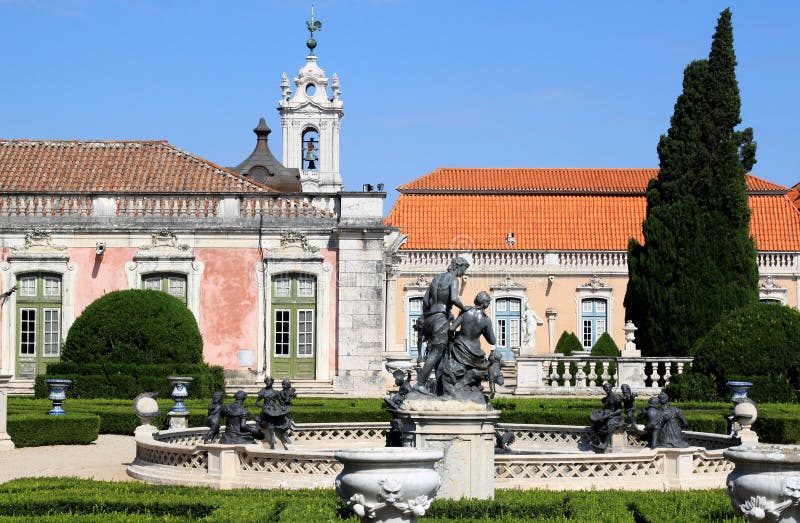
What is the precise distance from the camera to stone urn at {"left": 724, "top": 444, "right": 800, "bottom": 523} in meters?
9.09

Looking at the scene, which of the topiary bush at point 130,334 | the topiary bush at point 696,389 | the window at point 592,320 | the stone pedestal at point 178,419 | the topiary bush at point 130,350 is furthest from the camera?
the window at point 592,320

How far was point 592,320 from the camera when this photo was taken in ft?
151

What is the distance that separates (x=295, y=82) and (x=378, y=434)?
36713 mm

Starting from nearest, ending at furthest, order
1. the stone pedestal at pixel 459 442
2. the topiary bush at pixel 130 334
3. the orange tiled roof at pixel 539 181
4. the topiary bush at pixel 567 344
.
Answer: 1. the stone pedestal at pixel 459 442
2. the topiary bush at pixel 130 334
3. the topiary bush at pixel 567 344
4. the orange tiled roof at pixel 539 181

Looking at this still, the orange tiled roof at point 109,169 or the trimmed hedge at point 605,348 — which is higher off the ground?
the orange tiled roof at point 109,169

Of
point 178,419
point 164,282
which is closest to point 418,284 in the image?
point 164,282

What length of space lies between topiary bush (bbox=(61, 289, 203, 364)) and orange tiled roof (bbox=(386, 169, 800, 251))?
18568 mm

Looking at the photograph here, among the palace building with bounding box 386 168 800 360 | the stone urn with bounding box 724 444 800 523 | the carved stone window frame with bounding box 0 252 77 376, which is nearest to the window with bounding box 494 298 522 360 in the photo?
the palace building with bounding box 386 168 800 360

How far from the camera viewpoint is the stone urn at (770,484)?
909 cm

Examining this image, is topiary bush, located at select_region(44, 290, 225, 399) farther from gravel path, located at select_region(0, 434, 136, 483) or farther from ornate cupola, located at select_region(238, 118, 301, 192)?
ornate cupola, located at select_region(238, 118, 301, 192)

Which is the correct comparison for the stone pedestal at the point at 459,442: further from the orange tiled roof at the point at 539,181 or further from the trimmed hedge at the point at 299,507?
the orange tiled roof at the point at 539,181

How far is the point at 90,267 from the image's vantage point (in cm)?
3094

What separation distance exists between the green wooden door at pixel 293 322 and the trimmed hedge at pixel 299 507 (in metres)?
17.0

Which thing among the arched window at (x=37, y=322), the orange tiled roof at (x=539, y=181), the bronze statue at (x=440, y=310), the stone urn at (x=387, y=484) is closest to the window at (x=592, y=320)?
the orange tiled roof at (x=539, y=181)
